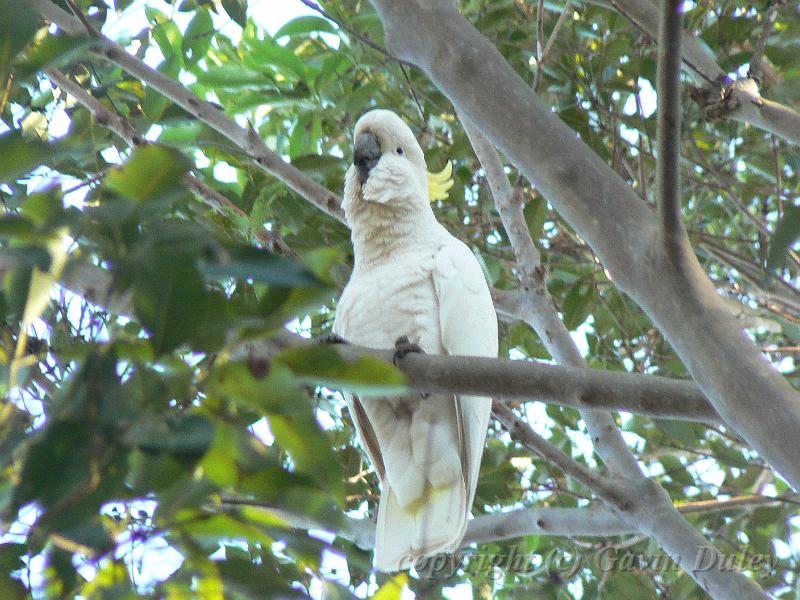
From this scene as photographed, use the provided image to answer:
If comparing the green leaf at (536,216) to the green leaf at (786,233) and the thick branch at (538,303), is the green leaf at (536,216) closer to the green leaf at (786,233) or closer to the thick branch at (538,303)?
the thick branch at (538,303)

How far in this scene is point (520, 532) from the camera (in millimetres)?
2230

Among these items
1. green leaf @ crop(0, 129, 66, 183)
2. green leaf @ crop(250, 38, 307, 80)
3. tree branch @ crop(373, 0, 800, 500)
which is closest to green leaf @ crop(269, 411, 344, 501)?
green leaf @ crop(0, 129, 66, 183)

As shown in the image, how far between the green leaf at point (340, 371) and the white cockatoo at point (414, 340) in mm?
1342

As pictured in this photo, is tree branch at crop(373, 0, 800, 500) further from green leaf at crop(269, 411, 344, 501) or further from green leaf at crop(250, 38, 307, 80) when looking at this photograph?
green leaf at crop(250, 38, 307, 80)

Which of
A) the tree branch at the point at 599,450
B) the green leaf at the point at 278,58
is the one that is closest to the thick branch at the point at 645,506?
the tree branch at the point at 599,450

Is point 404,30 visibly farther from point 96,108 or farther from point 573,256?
point 573,256

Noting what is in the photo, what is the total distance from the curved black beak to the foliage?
10cm

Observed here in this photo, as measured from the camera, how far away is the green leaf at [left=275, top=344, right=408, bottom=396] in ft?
2.25

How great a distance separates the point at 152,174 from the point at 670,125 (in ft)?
2.40

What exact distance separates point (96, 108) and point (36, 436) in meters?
1.75

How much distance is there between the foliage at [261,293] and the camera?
0.66 m

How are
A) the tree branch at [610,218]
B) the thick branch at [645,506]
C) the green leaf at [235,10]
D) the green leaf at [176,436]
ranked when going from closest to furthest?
1. the green leaf at [176,436]
2. the tree branch at [610,218]
3. the thick branch at [645,506]
4. the green leaf at [235,10]

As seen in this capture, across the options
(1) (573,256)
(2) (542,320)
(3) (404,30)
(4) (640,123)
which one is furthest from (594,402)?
(1) (573,256)

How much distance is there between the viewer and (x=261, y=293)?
5.88ft
